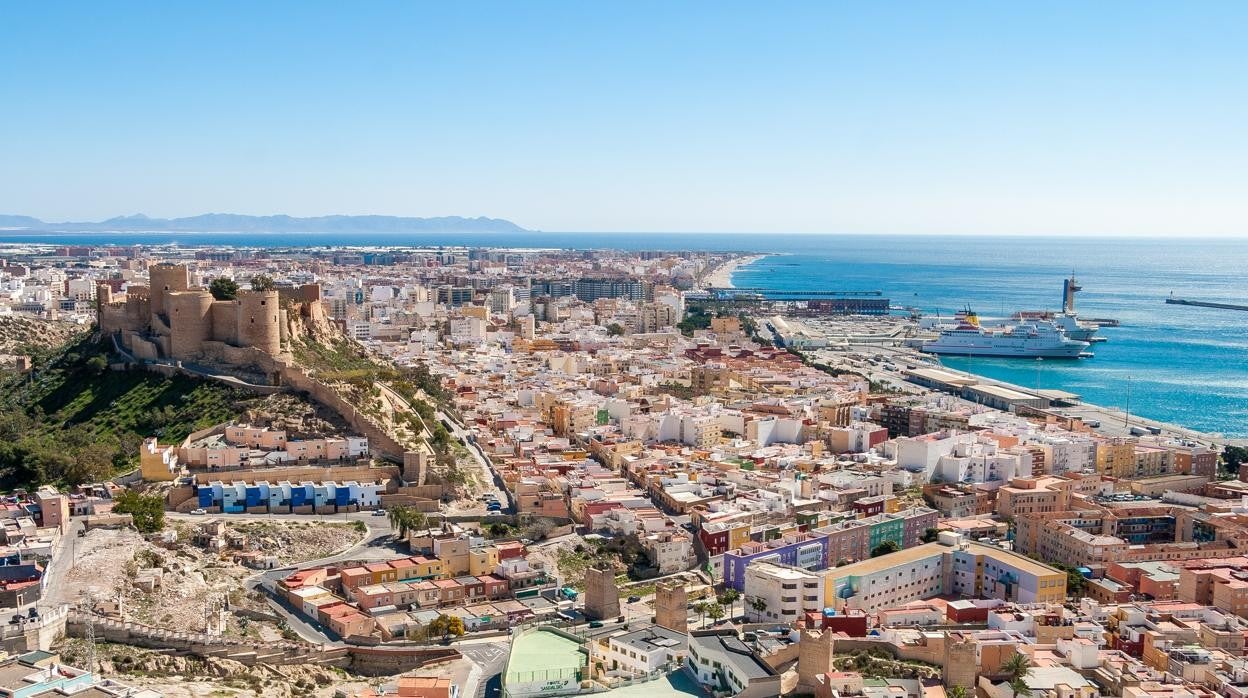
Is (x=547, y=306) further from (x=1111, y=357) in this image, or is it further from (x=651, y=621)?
(x=651, y=621)

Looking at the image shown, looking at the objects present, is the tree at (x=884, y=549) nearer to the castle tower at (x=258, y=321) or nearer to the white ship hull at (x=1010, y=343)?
the castle tower at (x=258, y=321)

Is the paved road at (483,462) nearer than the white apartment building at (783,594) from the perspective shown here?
No

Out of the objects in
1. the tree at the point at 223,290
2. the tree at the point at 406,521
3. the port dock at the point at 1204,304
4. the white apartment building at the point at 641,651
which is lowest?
the white apartment building at the point at 641,651

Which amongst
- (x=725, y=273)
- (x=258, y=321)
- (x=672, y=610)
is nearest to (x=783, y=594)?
(x=672, y=610)

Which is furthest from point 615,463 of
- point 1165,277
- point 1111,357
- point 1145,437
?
point 1165,277

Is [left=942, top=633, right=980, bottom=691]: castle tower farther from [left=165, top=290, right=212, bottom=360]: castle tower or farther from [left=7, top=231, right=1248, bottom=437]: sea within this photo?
[left=7, top=231, right=1248, bottom=437]: sea

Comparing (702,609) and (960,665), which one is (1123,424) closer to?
(702,609)

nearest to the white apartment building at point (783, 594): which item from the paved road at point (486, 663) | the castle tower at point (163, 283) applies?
the paved road at point (486, 663)
